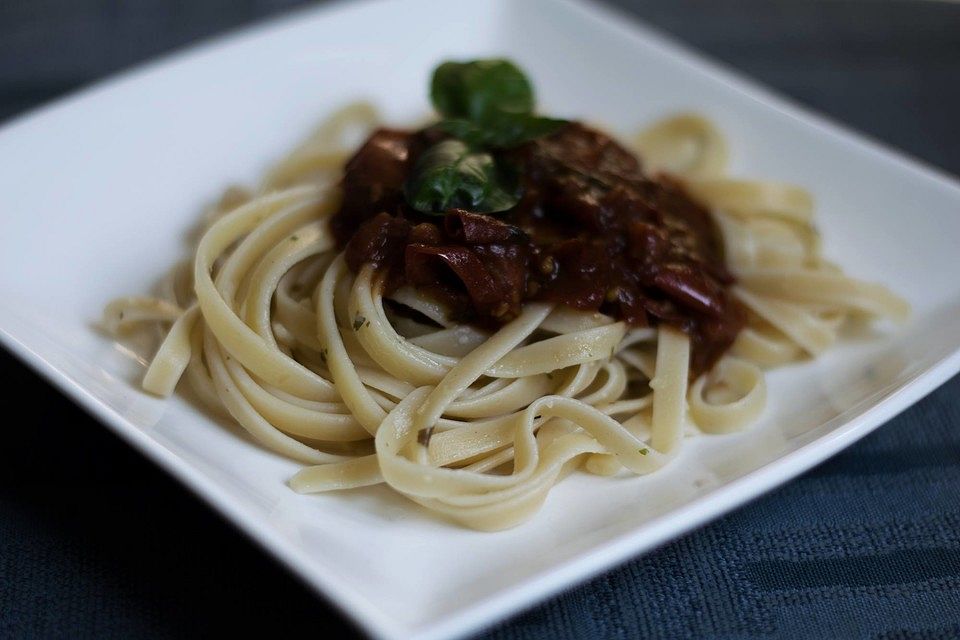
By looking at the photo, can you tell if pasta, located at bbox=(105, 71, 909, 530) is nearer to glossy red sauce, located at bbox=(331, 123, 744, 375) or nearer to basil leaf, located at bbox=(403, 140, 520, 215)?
glossy red sauce, located at bbox=(331, 123, 744, 375)

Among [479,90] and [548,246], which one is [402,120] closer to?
[479,90]

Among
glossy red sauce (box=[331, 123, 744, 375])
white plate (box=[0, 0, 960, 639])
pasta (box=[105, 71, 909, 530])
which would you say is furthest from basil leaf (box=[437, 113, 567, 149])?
white plate (box=[0, 0, 960, 639])

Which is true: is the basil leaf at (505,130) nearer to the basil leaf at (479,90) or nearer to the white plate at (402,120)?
the basil leaf at (479,90)

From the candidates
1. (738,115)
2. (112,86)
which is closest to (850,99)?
(738,115)

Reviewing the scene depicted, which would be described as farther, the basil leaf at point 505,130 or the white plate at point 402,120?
the basil leaf at point 505,130

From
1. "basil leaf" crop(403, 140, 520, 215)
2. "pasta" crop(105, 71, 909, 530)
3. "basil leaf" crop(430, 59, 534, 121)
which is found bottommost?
"pasta" crop(105, 71, 909, 530)

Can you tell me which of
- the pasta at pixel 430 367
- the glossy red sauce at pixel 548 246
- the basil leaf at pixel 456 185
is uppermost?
the basil leaf at pixel 456 185

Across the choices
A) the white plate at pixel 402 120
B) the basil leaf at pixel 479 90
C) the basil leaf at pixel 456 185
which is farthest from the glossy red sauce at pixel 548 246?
the white plate at pixel 402 120

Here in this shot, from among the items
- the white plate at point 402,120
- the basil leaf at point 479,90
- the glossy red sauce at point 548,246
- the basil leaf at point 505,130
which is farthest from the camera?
the basil leaf at point 479,90

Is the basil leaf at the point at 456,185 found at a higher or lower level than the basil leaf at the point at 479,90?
lower
